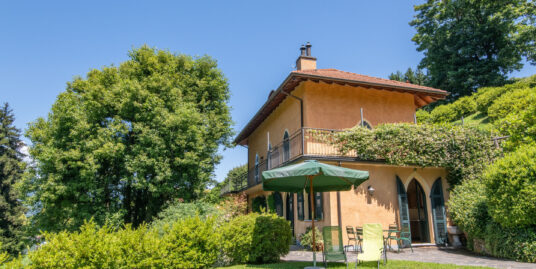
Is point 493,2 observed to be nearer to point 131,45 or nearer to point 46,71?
point 131,45

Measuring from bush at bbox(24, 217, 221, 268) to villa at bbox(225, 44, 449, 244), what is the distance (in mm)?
5034

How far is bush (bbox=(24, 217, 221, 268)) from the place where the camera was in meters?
5.64

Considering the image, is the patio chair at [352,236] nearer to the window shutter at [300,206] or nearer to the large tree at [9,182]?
the window shutter at [300,206]

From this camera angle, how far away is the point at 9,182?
25.3 metres

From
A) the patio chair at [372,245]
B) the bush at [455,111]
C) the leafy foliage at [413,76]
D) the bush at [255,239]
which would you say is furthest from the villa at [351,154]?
the leafy foliage at [413,76]

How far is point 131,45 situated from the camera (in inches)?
680

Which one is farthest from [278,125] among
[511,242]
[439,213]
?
[511,242]

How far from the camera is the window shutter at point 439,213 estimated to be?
11656mm

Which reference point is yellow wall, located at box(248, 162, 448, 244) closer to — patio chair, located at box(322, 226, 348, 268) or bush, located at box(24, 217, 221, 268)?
patio chair, located at box(322, 226, 348, 268)

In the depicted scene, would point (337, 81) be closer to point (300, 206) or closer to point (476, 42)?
point (300, 206)

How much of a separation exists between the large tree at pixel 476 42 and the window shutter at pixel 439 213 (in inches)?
806

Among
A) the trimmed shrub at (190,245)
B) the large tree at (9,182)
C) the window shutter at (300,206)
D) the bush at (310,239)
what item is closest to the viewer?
the trimmed shrub at (190,245)

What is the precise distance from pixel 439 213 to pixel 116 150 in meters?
13.0

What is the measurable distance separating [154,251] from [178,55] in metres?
13.4
